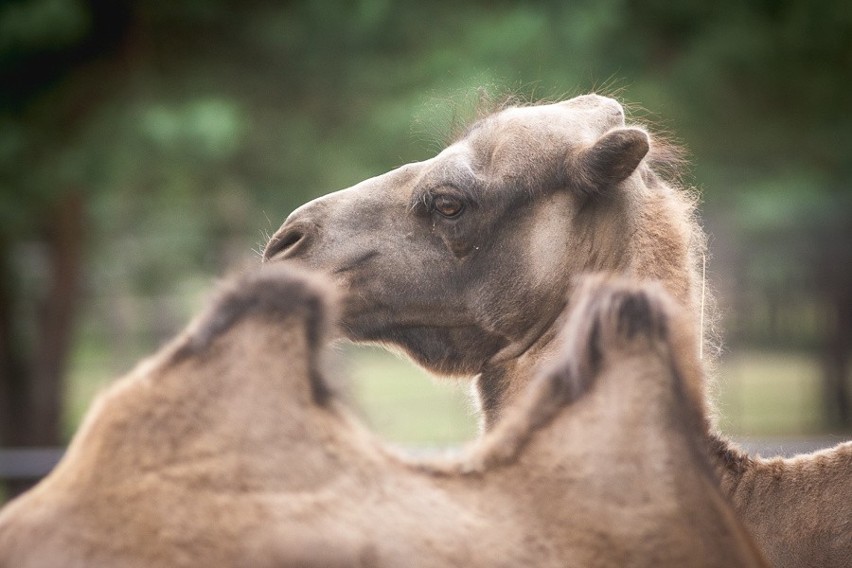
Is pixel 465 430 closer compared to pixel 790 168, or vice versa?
pixel 790 168

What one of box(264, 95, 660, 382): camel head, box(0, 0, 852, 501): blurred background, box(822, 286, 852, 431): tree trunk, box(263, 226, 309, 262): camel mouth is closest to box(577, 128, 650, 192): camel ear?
box(264, 95, 660, 382): camel head

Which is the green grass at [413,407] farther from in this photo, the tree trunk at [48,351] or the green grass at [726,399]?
the tree trunk at [48,351]

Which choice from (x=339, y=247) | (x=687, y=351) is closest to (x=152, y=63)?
(x=339, y=247)

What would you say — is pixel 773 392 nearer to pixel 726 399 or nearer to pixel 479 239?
pixel 726 399

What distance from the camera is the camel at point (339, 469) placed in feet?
4.85

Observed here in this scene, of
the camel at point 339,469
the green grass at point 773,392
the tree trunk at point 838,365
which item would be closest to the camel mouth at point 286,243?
the camel at point 339,469

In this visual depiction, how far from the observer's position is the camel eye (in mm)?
3422

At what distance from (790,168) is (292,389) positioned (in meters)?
13.2

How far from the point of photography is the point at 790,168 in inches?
545

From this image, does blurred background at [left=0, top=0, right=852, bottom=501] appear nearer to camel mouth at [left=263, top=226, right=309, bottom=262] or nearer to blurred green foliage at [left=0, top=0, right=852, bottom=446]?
blurred green foliage at [left=0, top=0, right=852, bottom=446]

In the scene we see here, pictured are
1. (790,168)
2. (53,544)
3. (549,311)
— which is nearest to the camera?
(53,544)

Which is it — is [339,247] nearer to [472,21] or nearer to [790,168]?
[472,21]

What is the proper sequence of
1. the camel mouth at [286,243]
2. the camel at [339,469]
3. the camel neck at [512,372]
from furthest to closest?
the camel mouth at [286,243]
the camel neck at [512,372]
the camel at [339,469]

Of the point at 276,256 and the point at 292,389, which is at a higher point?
the point at 292,389
